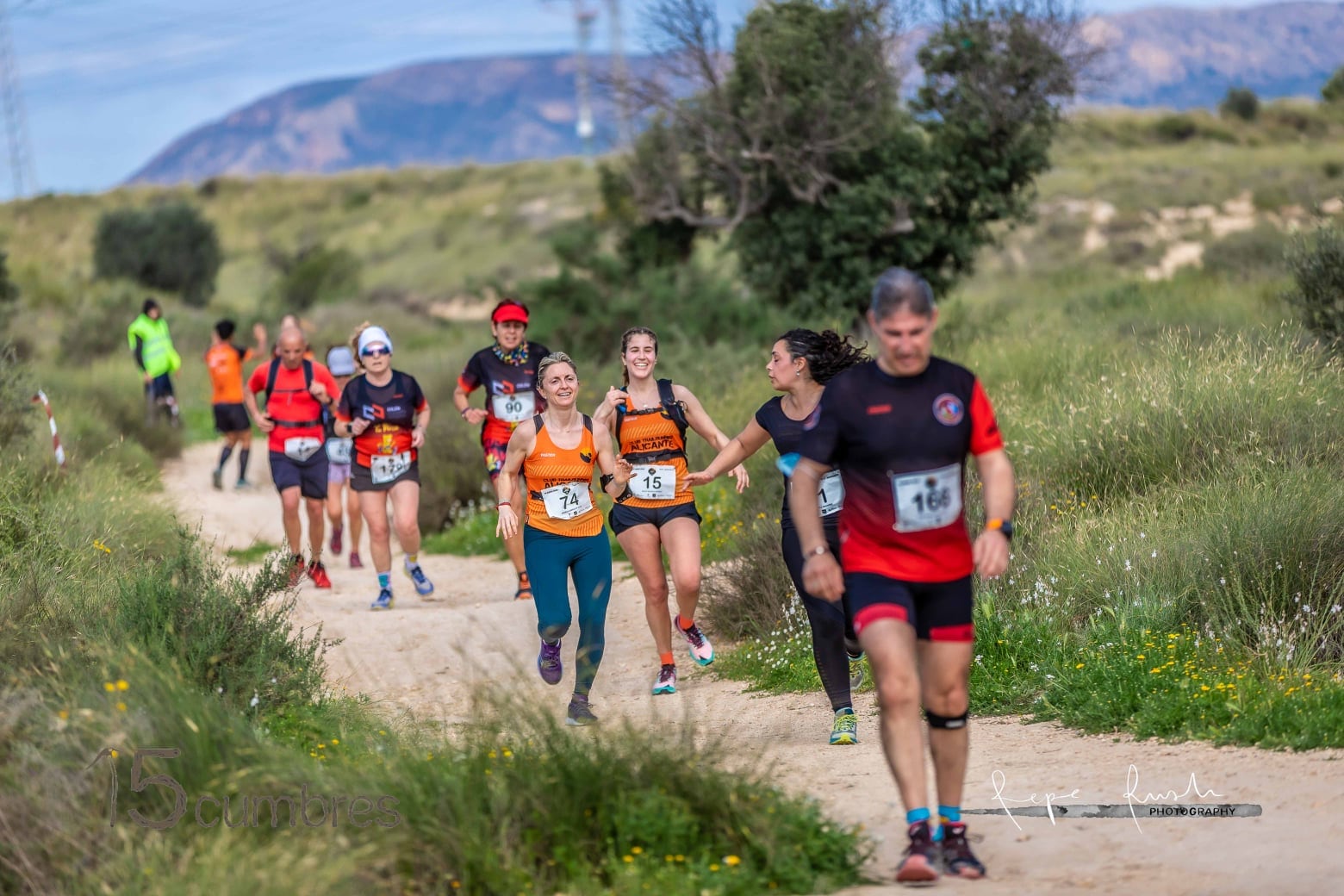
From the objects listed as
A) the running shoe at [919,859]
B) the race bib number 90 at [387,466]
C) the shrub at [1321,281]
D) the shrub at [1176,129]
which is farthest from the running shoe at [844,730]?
the shrub at [1176,129]

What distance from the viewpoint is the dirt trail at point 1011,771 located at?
16.2 ft

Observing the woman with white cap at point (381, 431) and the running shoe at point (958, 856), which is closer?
the running shoe at point (958, 856)

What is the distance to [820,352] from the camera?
727cm

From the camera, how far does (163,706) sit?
5355 millimetres

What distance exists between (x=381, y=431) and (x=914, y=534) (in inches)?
252

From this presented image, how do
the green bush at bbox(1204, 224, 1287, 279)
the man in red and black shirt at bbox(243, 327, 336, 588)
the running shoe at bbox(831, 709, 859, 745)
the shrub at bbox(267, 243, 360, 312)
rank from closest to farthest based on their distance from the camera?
the running shoe at bbox(831, 709, 859, 745)
the man in red and black shirt at bbox(243, 327, 336, 588)
the green bush at bbox(1204, 224, 1287, 279)
the shrub at bbox(267, 243, 360, 312)

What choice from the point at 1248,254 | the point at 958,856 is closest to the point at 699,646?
the point at 958,856

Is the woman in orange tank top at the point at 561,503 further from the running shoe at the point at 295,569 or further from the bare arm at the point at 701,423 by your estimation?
the running shoe at the point at 295,569

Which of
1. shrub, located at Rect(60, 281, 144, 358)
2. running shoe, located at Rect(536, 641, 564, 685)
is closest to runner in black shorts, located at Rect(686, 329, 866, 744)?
running shoe, located at Rect(536, 641, 564, 685)

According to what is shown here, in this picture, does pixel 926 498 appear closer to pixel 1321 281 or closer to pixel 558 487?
pixel 558 487

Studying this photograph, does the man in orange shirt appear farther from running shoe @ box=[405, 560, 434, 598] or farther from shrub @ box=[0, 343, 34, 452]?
running shoe @ box=[405, 560, 434, 598]

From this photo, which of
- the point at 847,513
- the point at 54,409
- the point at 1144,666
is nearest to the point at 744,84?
the point at 54,409

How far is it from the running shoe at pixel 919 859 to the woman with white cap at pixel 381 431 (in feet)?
21.1

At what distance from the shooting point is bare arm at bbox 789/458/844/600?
16.3 ft
